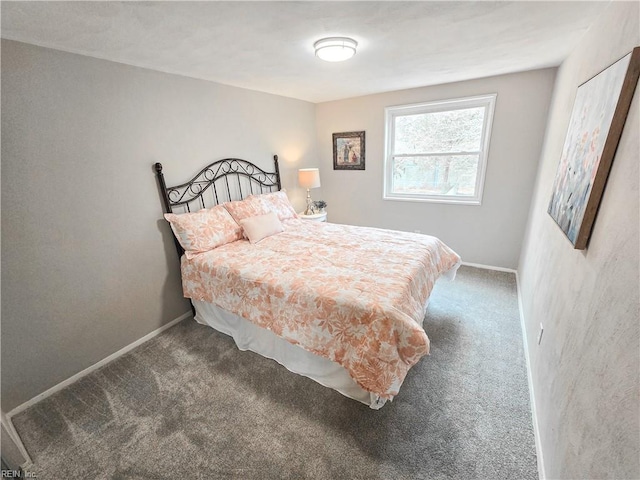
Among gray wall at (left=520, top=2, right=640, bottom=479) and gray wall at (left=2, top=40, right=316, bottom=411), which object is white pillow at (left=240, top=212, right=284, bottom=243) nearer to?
gray wall at (left=2, top=40, right=316, bottom=411)

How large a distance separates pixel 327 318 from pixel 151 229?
1794 mm

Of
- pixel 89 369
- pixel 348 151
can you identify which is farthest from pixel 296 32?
pixel 89 369

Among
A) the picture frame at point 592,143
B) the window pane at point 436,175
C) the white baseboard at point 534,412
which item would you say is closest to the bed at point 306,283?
the white baseboard at point 534,412

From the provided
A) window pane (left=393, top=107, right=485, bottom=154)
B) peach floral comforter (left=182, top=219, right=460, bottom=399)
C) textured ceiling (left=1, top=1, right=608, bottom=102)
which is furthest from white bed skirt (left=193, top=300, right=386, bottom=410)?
window pane (left=393, top=107, right=485, bottom=154)

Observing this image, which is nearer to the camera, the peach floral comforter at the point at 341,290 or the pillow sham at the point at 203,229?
the peach floral comforter at the point at 341,290

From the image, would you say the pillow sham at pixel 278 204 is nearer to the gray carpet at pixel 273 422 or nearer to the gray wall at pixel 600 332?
the gray carpet at pixel 273 422

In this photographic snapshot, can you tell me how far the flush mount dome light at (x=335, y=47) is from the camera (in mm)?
1750

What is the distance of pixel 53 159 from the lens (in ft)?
5.71

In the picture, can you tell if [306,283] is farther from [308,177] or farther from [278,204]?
[308,177]

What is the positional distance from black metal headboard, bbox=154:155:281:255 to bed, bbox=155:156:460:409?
1 cm

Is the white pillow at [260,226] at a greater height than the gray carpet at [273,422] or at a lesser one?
greater

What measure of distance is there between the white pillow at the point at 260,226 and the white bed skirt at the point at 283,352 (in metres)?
0.76

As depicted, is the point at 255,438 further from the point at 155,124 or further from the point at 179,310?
the point at 155,124

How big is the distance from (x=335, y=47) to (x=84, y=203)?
6.90 ft
